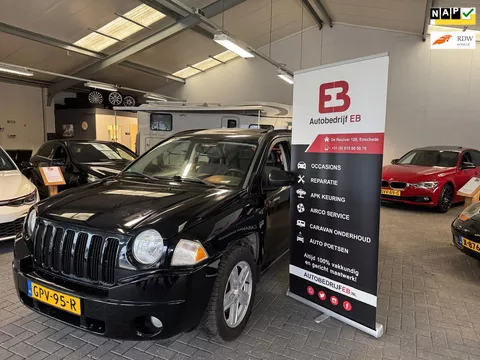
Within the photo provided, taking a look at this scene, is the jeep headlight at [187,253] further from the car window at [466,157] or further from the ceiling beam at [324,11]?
the ceiling beam at [324,11]

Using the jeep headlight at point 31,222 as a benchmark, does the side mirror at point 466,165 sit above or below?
above

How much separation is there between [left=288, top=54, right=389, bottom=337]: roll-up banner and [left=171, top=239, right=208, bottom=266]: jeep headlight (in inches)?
45.1

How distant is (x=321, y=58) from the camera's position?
12781 millimetres

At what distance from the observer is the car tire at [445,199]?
6.70 meters

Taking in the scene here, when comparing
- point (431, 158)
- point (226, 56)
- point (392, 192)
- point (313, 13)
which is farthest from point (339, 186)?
point (226, 56)

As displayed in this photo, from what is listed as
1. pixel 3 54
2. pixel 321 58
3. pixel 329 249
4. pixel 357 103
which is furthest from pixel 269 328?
pixel 321 58

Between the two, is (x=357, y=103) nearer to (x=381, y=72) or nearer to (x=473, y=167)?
(x=381, y=72)

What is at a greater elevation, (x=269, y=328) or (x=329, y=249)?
(x=329, y=249)

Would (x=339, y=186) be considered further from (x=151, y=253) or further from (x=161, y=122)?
(x=161, y=122)

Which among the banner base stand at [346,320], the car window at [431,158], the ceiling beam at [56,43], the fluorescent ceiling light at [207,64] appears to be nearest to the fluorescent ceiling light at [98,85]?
the ceiling beam at [56,43]

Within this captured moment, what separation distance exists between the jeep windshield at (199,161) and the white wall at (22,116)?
11.1 meters

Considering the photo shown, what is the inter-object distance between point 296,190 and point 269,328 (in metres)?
1.10

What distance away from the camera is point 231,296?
2.29 metres

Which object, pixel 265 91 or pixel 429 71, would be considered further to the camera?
pixel 265 91
